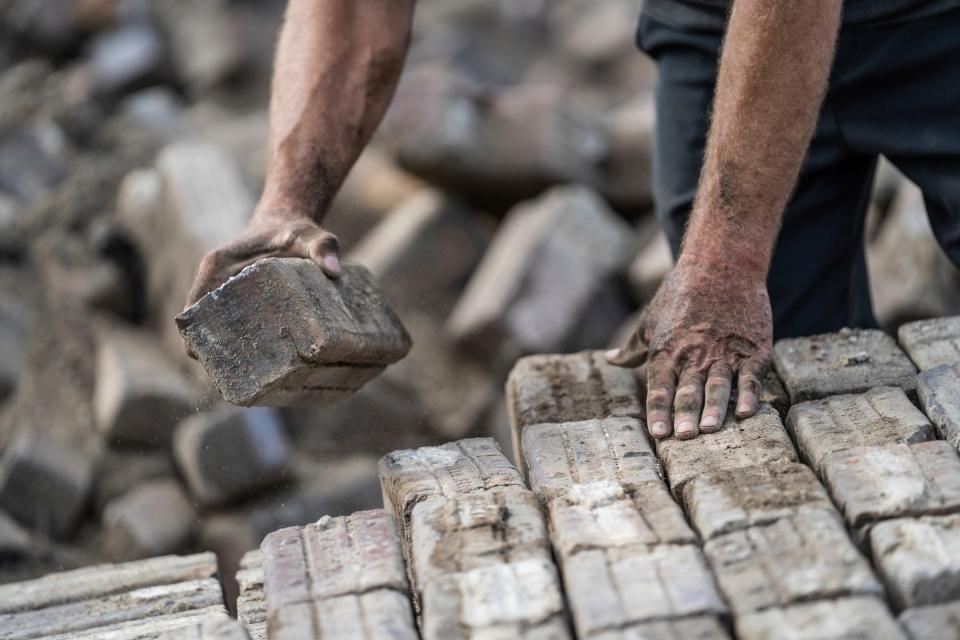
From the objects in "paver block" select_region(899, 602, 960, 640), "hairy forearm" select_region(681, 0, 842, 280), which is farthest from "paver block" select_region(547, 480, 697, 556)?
"hairy forearm" select_region(681, 0, 842, 280)

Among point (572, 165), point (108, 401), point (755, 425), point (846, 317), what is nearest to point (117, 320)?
point (108, 401)

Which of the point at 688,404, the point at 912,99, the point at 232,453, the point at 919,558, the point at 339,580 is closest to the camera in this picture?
the point at 919,558

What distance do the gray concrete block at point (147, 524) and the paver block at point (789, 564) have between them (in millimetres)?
2792

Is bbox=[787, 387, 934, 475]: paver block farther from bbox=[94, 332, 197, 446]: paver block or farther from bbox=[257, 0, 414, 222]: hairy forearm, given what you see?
bbox=[94, 332, 197, 446]: paver block

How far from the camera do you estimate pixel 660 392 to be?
2.54 m

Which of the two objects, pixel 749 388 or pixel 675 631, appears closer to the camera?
pixel 675 631

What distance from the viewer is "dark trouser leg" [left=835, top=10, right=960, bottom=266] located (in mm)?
2842

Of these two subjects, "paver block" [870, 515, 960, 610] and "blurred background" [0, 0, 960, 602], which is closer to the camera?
"paver block" [870, 515, 960, 610]

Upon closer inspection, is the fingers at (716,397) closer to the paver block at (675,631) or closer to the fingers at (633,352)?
the fingers at (633,352)

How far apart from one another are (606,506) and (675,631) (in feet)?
1.28

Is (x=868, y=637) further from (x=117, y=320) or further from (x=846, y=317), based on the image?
(x=117, y=320)

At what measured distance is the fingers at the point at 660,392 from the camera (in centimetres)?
250

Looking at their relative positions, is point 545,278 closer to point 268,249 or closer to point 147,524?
point 147,524

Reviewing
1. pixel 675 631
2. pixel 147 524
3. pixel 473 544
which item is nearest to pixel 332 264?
pixel 473 544
